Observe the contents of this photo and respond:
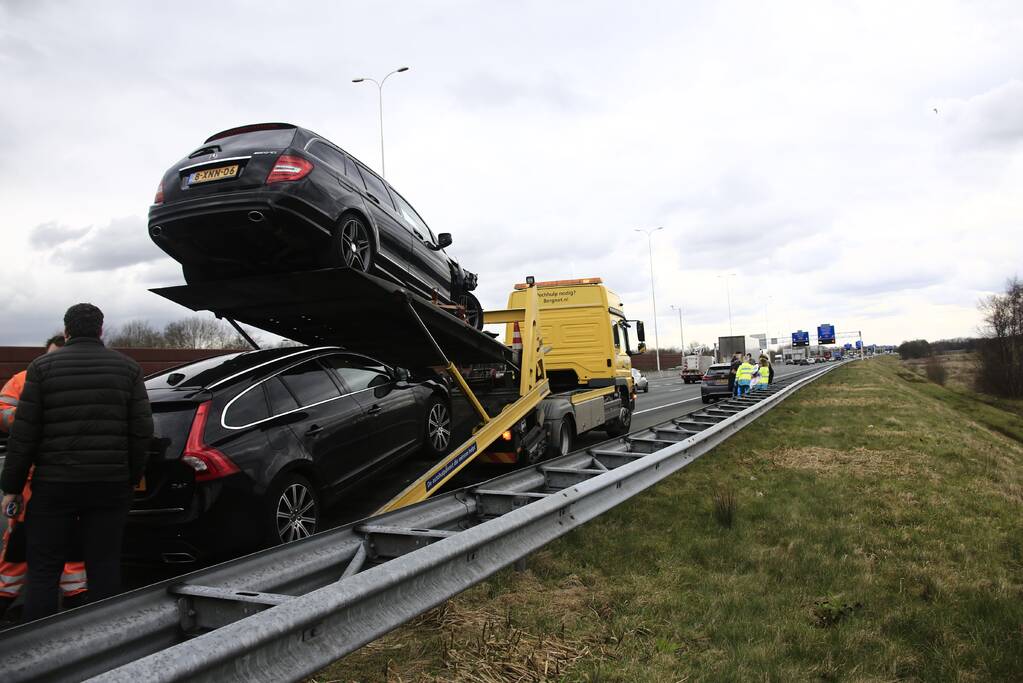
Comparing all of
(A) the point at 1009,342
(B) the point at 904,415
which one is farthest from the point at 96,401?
(A) the point at 1009,342

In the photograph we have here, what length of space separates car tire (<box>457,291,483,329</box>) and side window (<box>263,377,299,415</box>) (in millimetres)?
3593

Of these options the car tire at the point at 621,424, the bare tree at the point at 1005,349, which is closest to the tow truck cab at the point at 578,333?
the car tire at the point at 621,424

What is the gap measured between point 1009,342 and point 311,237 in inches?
2324

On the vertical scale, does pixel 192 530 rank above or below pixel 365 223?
below

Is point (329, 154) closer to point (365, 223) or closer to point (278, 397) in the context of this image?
point (365, 223)

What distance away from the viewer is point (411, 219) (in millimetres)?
7148

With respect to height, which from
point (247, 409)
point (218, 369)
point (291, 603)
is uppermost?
point (218, 369)

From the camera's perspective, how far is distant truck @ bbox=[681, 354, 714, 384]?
44562 millimetres

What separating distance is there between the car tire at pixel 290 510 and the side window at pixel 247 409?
439 millimetres

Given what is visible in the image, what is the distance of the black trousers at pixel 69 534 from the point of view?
3334 mm

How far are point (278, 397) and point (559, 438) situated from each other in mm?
4361

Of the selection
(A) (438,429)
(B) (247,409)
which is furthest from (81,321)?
(A) (438,429)

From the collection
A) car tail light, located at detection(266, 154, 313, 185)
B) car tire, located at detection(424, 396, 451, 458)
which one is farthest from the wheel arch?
car tire, located at detection(424, 396, 451, 458)

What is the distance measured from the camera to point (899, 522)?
5680 millimetres
